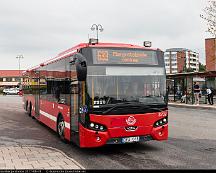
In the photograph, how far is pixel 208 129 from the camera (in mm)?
12445

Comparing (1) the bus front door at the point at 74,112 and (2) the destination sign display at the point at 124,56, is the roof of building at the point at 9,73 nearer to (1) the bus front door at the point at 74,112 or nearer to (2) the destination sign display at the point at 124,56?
(1) the bus front door at the point at 74,112

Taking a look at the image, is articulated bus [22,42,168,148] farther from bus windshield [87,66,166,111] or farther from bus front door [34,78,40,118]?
bus front door [34,78,40,118]

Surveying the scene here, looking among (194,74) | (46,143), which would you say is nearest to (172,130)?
(46,143)

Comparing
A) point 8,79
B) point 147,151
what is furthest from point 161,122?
point 8,79

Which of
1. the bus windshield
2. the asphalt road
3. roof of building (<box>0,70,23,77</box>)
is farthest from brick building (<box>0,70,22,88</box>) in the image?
the bus windshield

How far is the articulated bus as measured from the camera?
7.67 meters

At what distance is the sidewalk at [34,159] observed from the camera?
21.8 feet

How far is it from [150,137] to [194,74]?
20.1m

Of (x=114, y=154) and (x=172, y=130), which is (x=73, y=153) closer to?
(x=114, y=154)

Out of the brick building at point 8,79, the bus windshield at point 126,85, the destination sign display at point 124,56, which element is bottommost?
the bus windshield at point 126,85

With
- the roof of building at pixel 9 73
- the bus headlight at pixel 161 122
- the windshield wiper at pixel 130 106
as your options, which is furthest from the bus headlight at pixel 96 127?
the roof of building at pixel 9 73

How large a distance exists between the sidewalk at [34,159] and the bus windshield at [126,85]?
1.59m

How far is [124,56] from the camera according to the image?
834 cm

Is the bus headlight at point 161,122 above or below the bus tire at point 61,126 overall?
above
